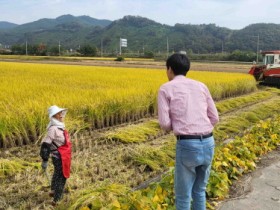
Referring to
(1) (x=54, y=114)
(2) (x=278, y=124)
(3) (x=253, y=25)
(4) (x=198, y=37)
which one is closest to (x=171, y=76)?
(1) (x=54, y=114)

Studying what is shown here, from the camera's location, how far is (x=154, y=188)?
398 centimetres

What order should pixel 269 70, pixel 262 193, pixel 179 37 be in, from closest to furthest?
pixel 262 193 < pixel 269 70 < pixel 179 37

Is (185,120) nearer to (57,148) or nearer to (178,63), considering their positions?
(178,63)

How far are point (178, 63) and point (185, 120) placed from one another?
0.45m

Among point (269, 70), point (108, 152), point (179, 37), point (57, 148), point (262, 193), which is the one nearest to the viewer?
point (57, 148)

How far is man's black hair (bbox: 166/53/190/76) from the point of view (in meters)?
2.88

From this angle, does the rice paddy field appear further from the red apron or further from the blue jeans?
the blue jeans

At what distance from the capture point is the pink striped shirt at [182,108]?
2.80 meters

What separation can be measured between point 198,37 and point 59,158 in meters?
104

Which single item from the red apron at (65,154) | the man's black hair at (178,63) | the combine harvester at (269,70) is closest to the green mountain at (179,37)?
the combine harvester at (269,70)

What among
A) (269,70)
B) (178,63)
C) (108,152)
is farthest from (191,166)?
(269,70)

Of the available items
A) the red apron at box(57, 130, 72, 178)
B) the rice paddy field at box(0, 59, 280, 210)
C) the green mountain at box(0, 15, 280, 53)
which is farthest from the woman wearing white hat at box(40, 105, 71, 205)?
the green mountain at box(0, 15, 280, 53)

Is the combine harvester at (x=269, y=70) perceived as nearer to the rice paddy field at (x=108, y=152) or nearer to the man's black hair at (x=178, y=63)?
the rice paddy field at (x=108, y=152)

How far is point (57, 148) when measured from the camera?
3709 mm
